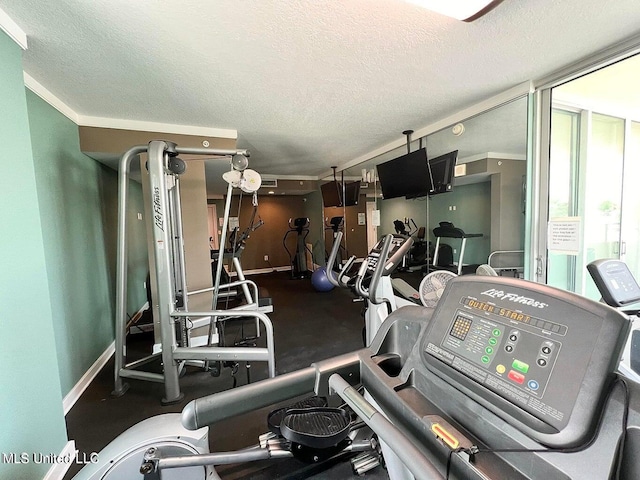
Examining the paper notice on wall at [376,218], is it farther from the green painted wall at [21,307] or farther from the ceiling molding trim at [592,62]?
the green painted wall at [21,307]

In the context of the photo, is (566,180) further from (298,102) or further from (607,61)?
(298,102)

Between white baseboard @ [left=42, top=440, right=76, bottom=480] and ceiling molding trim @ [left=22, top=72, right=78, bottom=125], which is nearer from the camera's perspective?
white baseboard @ [left=42, top=440, right=76, bottom=480]

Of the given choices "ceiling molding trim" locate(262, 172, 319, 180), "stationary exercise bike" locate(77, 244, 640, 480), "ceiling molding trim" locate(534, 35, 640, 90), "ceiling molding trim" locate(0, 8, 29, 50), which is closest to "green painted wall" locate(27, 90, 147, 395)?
"ceiling molding trim" locate(0, 8, 29, 50)

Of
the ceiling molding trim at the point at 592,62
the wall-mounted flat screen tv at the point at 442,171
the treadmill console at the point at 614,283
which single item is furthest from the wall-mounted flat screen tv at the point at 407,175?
the treadmill console at the point at 614,283

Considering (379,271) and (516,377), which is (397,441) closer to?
(516,377)

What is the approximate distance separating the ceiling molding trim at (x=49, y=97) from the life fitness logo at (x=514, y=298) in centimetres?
299

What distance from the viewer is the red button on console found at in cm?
52

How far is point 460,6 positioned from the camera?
133 centimetres

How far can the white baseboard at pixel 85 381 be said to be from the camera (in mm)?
2186

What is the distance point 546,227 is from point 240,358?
2.65m

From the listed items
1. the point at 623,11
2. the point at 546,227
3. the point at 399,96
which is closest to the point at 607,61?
the point at 623,11

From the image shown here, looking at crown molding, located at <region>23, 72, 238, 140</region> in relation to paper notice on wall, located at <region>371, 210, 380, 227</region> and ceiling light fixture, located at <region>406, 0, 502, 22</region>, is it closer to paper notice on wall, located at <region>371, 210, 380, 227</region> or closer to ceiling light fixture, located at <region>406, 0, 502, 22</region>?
ceiling light fixture, located at <region>406, 0, 502, 22</region>

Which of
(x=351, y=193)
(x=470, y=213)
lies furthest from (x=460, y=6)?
(x=351, y=193)

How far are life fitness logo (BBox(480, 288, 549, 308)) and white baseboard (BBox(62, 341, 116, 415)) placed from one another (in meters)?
2.67
